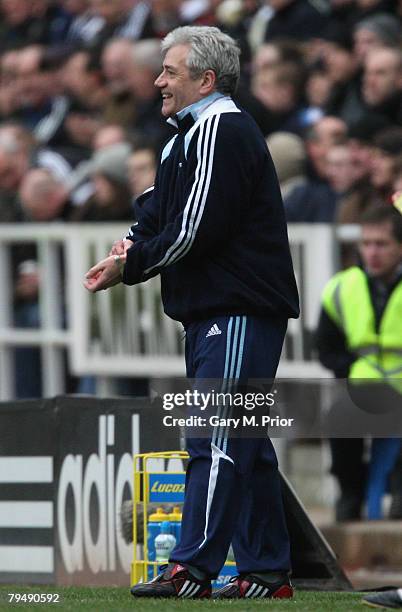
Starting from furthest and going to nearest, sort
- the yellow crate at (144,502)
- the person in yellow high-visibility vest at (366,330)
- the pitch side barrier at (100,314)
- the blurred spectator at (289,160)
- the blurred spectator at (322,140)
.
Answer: the blurred spectator at (289,160), the blurred spectator at (322,140), the pitch side barrier at (100,314), the person in yellow high-visibility vest at (366,330), the yellow crate at (144,502)

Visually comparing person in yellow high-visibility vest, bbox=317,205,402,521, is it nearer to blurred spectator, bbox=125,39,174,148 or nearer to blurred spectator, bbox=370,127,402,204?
blurred spectator, bbox=370,127,402,204

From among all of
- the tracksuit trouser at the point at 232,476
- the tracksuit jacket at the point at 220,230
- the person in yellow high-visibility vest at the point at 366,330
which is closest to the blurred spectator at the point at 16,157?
the person in yellow high-visibility vest at the point at 366,330

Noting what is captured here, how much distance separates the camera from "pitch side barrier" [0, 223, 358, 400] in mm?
10336

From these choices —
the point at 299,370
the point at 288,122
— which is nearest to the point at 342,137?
the point at 288,122

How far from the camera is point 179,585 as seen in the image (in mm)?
5570

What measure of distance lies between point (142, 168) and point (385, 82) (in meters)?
1.99

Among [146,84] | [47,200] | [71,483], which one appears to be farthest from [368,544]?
[146,84]

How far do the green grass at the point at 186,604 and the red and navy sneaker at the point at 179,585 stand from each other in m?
0.05

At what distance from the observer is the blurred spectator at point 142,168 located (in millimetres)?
11570

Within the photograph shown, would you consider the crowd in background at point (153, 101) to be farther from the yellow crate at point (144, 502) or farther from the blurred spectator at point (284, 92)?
the yellow crate at point (144, 502)

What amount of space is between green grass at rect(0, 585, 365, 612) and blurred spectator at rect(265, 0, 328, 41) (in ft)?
20.4

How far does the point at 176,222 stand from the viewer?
5695mm

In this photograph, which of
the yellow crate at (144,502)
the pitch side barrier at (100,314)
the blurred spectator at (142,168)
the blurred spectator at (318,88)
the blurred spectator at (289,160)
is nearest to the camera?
the yellow crate at (144,502)

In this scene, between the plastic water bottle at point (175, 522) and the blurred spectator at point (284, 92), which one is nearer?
the plastic water bottle at point (175, 522)
